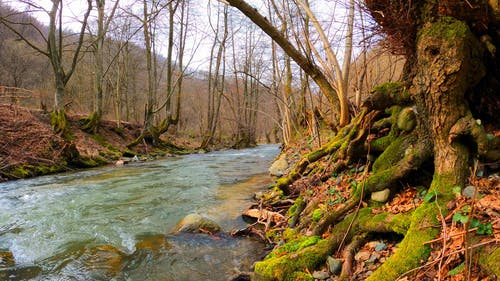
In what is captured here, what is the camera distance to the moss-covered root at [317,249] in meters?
2.88

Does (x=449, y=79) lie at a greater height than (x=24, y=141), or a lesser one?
greater

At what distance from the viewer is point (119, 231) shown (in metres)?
4.97

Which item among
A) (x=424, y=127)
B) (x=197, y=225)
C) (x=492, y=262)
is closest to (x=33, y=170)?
(x=197, y=225)

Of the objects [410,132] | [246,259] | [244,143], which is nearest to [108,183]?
[246,259]

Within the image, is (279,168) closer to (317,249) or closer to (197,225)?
(197,225)

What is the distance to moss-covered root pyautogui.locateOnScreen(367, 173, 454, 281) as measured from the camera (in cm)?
221

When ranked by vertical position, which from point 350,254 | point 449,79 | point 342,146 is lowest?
point 350,254

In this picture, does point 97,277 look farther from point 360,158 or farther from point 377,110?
point 377,110

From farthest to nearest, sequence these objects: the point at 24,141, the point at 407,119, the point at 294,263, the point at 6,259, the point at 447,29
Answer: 1. the point at 24,141
2. the point at 6,259
3. the point at 407,119
4. the point at 294,263
5. the point at 447,29

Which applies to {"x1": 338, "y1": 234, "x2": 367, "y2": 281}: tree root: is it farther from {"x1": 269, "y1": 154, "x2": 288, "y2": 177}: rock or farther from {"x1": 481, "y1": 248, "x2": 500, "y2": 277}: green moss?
{"x1": 269, "y1": 154, "x2": 288, "y2": 177}: rock

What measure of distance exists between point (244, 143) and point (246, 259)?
2445 centimetres

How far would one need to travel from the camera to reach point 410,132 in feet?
11.2

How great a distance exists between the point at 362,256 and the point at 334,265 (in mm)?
264

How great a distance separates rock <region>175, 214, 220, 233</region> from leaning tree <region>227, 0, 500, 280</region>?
71.7 inches
